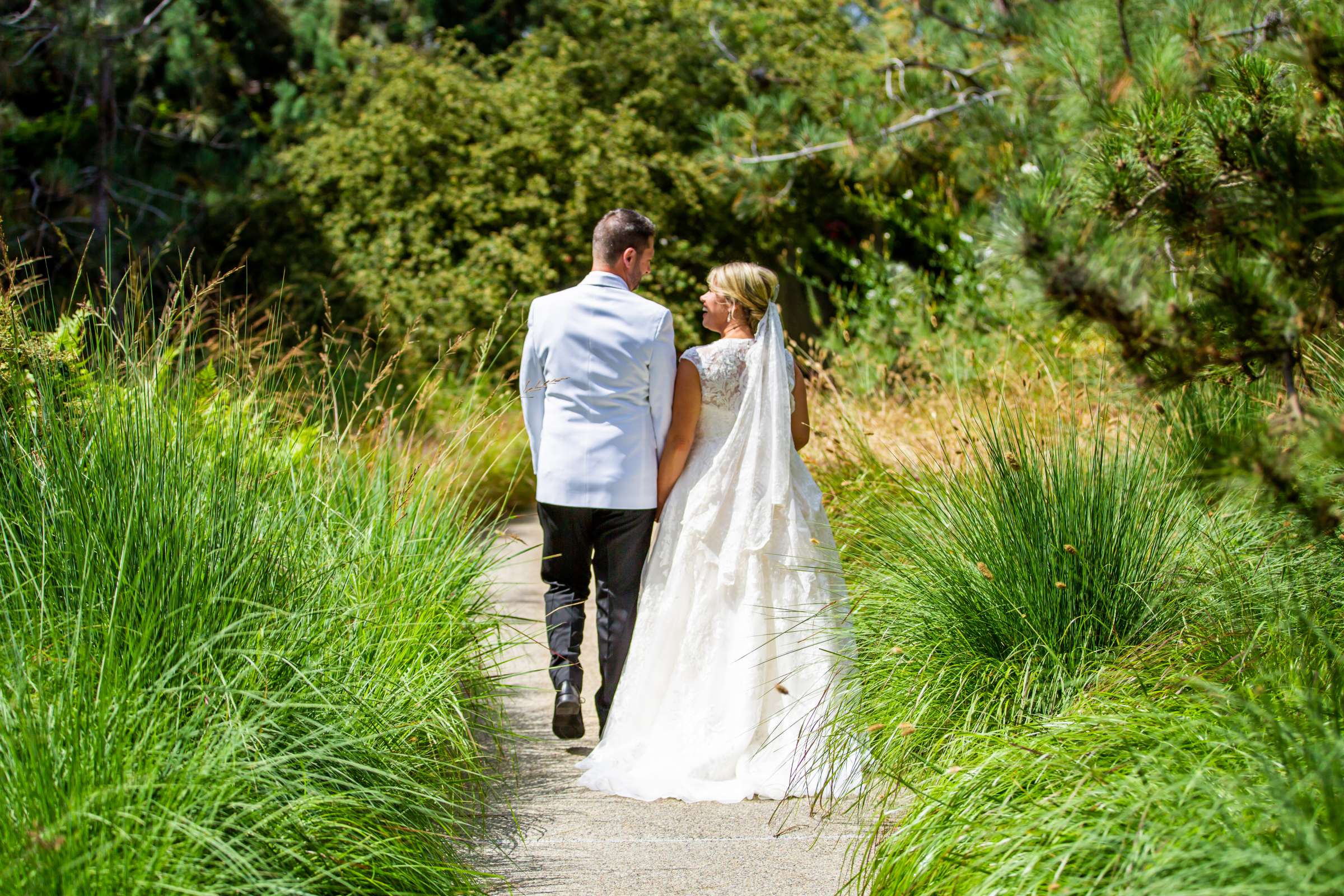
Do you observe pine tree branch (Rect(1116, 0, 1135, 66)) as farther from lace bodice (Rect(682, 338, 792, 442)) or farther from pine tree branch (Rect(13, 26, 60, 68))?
pine tree branch (Rect(13, 26, 60, 68))

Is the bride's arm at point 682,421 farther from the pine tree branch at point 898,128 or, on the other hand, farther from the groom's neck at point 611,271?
the pine tree branch at point 898,128

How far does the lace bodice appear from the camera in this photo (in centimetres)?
440

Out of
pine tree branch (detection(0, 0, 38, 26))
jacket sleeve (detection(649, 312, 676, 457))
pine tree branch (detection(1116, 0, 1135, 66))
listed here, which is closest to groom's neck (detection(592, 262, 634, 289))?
jacket sleeve (detection(649, 312, 676, 457))

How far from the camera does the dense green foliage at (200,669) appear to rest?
218cm

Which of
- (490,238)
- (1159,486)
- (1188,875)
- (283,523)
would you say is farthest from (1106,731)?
(490,238)

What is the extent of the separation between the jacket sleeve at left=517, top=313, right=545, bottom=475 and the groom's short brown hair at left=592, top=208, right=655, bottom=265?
368 mm

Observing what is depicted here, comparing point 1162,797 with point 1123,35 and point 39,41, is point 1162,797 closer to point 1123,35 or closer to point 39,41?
point 1123,35

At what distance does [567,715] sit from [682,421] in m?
1.13

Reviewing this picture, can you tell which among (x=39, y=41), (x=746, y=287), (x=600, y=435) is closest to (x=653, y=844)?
(x=600, y=435)

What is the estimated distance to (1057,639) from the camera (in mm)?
3336

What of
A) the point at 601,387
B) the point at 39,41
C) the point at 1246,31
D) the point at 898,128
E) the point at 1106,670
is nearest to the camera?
the point at 1106,670

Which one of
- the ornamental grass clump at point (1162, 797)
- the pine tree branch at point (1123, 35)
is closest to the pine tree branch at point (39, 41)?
the pine tree branch at point (1123, 35)

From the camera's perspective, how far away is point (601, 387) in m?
4.35

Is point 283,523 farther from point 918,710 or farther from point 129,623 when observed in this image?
point 918,710
